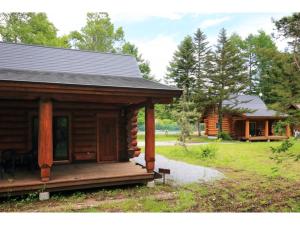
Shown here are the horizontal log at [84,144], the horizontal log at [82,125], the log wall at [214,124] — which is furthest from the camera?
the log wall at [214,124]

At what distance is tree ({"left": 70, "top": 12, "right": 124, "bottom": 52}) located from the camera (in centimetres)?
3020

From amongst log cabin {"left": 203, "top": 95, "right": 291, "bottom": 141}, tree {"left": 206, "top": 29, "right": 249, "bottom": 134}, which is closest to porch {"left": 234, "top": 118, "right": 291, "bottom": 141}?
log cabin {"left": 203, "top": 95, "right": 291, "bottom": 141}

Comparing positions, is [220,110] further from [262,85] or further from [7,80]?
[7,80]

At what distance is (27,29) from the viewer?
26.1 metres

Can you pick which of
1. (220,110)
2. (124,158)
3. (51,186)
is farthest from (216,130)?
(51,186)

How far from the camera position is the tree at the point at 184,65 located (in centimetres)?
3381

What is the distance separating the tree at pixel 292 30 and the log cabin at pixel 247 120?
17.6m

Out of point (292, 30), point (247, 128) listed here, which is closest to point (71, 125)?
point (292, 30)

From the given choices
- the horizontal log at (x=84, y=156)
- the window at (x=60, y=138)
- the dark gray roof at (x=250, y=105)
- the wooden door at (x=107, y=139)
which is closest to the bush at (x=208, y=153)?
the wooden door at (x=107, y=139)

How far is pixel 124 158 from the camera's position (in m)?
11.6

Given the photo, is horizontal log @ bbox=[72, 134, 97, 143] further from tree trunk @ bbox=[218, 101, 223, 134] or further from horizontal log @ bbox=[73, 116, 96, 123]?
tree trunk @ bbox=[218, 101, 223, 134]

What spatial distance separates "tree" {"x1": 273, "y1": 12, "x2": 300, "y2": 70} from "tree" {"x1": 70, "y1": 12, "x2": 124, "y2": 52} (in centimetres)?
2297

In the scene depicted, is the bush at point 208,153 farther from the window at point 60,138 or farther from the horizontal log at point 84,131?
the window at point 60,138

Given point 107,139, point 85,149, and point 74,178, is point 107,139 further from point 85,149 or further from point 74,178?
point 74,178
